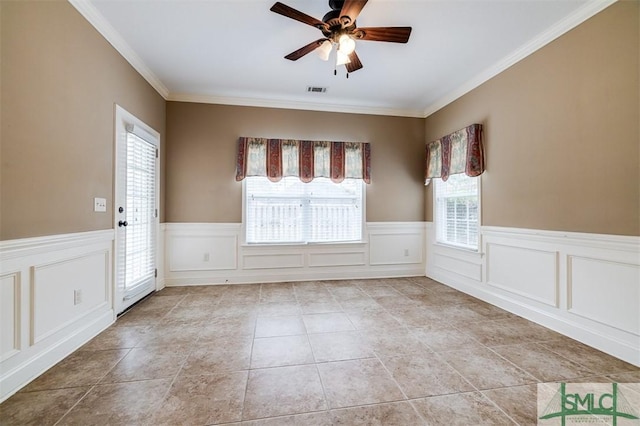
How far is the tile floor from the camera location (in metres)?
1.57

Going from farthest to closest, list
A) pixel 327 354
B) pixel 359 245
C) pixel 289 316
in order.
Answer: pixel 359 245
pixel 289 316
pixel 327 354

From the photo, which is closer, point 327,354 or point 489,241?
point 327,354

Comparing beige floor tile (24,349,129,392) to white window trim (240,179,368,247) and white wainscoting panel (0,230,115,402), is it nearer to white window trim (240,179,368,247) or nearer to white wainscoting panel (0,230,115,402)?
white wainscoting panel (0,230,115,402)

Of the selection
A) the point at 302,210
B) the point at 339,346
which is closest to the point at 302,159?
the point at 302,210

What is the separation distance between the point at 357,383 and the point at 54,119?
9.17 ft

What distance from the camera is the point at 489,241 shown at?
3.46 meters

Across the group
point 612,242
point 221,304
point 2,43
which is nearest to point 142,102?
point 2,43

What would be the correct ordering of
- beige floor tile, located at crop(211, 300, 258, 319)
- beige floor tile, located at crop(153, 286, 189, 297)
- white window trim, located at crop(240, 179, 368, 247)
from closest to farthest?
beige floor tile, located at crop(211, 300, 258, 319)
beige floor tile, located at crop(153, 286, 189, 297)
white window trim, located at crop(240, 179, 368, 247)

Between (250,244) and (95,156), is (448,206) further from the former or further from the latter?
(95,156)

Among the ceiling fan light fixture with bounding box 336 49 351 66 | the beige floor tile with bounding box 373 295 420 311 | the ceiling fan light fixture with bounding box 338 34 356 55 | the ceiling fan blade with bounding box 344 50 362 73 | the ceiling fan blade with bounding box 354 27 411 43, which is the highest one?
the ceiling fan blade with bounding box 354 27 411 43

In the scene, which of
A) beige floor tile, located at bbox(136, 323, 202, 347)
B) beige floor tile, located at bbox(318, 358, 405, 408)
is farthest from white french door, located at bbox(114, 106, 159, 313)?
beige floor tile, located at bbox(318, 358, 405, 408)

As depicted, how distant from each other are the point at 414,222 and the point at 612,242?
2662 mm

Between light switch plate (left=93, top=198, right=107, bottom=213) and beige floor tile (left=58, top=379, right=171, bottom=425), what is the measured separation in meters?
1.48

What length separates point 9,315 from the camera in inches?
67.7
